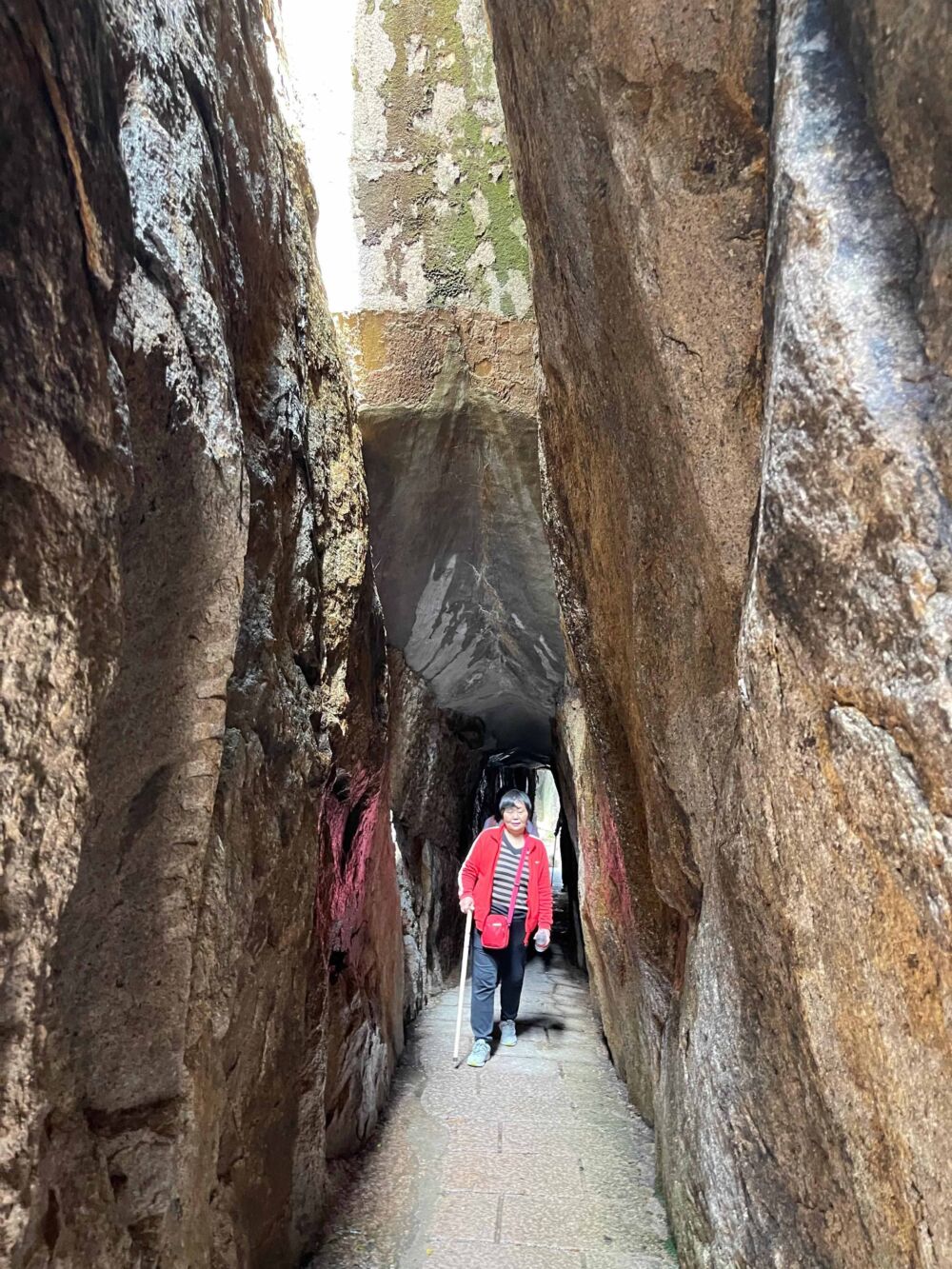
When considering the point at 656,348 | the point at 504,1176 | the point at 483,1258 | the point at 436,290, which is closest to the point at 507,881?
the point at 504,1176

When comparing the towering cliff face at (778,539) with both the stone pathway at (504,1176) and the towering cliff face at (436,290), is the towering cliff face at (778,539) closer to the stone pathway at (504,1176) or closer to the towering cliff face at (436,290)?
the stone pathway at (504,1176)

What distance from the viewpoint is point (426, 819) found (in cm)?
834

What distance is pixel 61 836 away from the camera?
1.51m

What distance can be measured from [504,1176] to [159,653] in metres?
3.03

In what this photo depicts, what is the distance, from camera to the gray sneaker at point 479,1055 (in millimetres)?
5031

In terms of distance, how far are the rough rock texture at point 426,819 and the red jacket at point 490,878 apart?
1110 millimetres

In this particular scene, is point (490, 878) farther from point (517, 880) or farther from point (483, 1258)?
point (483, 1258)

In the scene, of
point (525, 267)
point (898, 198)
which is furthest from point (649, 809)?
point (525, 267)

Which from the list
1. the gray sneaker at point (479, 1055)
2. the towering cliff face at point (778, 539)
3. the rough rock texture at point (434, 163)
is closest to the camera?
the towering cliff face at point (778, 539)

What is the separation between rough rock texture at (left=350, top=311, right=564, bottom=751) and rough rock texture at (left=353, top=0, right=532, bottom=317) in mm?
307

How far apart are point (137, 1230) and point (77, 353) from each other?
2.01m

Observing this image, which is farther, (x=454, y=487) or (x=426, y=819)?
(x=426, y=819)

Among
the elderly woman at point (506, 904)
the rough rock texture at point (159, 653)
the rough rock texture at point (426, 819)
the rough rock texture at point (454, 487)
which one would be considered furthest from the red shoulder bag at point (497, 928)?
the rough rock texture at point (454, 487)

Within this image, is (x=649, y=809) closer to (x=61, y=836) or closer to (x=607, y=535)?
(x=607, y=535)
